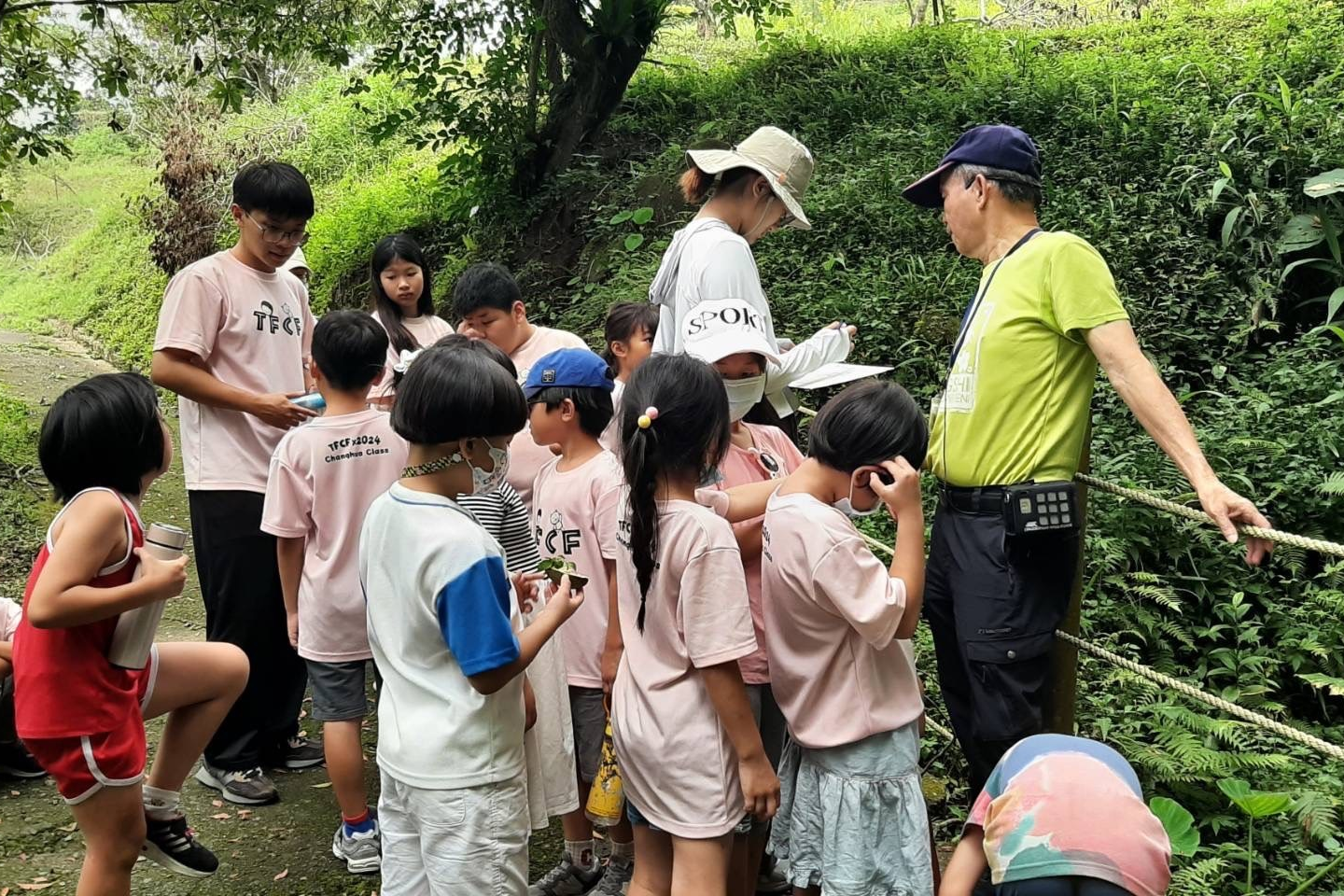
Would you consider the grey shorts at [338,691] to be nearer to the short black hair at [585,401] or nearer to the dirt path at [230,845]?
the dirt path at [230,845]

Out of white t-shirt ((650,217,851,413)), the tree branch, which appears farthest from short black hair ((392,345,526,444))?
the tree branch

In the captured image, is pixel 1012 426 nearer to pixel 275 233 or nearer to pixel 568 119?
pixel 275 233

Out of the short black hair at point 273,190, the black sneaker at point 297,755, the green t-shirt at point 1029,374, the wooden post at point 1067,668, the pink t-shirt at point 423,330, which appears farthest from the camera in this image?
the pink t-shirt at point 423,330

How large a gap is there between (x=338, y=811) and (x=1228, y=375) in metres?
4.28

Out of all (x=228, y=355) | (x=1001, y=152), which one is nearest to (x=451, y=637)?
(x=1001, y=152)

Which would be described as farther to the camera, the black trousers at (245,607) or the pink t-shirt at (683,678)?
the black trousers at (245,607)

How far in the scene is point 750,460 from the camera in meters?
2.78

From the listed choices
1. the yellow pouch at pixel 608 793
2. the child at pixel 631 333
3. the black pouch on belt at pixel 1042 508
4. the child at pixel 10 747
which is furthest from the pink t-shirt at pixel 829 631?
the child at pixel 10 747

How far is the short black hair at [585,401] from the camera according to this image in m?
2.79

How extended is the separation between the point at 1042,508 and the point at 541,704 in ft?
4.08

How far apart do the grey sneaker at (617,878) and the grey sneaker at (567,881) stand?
0.08 meters

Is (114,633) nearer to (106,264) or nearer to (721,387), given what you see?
(721,387)

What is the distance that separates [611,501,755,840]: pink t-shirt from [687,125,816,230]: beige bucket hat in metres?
1.18

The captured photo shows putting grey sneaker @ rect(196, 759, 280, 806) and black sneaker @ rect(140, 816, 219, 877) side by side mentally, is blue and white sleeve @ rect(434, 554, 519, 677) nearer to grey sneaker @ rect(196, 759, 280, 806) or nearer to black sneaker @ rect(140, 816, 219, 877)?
black sneaker @ rect(140, 816, 219, 877)
